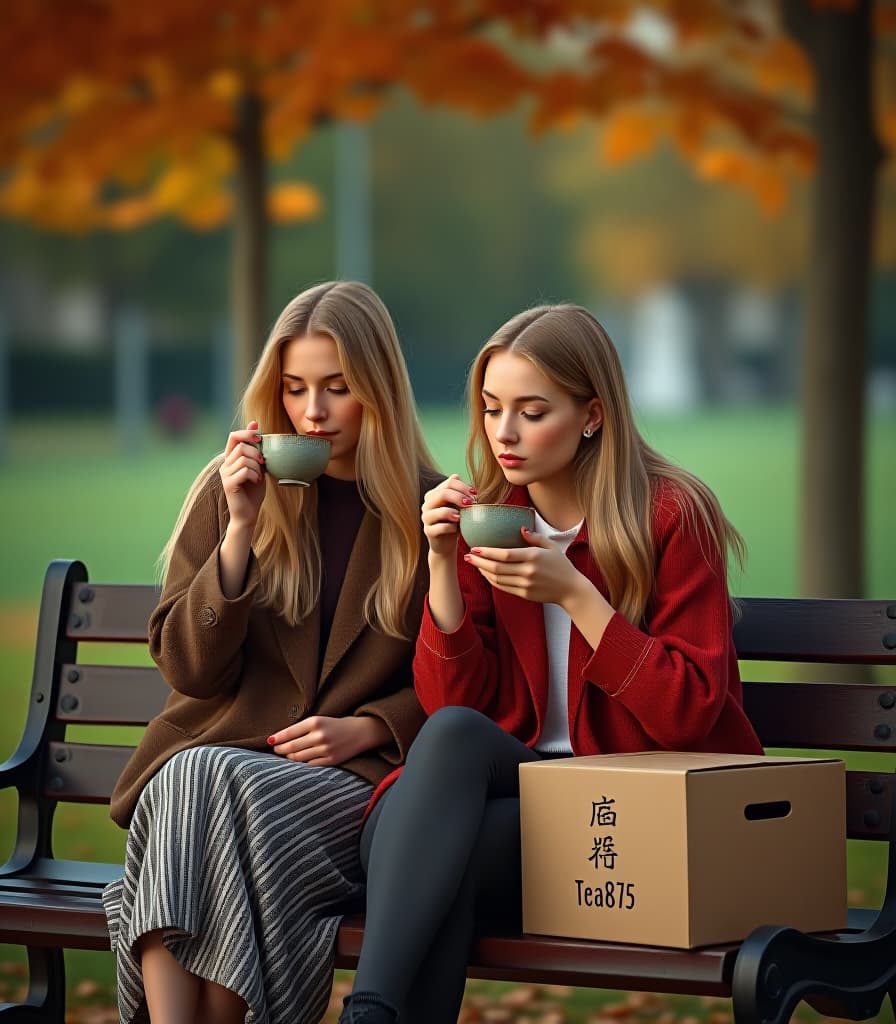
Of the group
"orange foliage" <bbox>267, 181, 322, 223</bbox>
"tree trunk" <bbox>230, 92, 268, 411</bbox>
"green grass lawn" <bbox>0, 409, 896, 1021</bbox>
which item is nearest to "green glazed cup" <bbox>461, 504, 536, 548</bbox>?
"green grass lawn" <bbox>0, 409, 896, 1021</bbox>

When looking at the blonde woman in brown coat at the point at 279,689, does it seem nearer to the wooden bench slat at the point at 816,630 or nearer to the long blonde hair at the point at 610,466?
the long blonde hair at the point at 610,466

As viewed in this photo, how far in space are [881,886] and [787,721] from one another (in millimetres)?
1825

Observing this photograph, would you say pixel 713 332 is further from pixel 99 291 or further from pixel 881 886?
pixel 881 886

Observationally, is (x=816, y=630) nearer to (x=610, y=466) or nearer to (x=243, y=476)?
(x=610, y=466)

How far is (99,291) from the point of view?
21.2 metres

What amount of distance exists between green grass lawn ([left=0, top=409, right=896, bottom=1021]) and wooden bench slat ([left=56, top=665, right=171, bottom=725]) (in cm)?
137

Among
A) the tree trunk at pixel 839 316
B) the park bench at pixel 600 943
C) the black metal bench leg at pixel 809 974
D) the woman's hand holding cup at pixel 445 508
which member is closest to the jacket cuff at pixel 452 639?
the woman's hand holding cup at pixel 445 508

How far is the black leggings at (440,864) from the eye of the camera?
8.97 ft

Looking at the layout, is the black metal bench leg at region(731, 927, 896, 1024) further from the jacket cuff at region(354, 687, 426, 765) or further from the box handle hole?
the jacket cuff at region(354, 687, 426, 765)

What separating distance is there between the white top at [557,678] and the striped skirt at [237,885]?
452 mm

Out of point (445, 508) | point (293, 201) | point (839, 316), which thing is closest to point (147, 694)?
point (445, 508)

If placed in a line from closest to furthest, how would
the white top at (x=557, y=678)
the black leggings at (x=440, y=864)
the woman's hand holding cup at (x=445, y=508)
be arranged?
1. the black leggings at (x=440, y=864)
2. the woman's hand holding cup at (x=445, y=508)
3. the white top at (x=557, y=678)

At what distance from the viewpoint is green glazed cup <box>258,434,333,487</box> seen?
3.32 metres

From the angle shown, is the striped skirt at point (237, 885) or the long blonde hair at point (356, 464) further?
the long blonde hair at point (356, 464)
